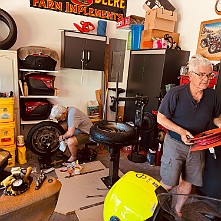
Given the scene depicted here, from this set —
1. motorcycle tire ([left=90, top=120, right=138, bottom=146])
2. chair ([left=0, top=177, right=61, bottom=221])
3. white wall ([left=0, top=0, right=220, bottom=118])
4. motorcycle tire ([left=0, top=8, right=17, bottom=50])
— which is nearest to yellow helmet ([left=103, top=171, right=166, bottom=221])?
chair ([left=0, top=177, right=61, bottom=221])

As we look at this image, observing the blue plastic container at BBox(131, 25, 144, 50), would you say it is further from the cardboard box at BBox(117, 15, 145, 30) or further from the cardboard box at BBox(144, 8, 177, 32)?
the cardboard box at BBox(144, 8, 177, 32)

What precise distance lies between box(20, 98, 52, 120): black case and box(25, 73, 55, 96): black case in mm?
148

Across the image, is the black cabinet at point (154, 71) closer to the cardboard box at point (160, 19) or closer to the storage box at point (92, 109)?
the cardboard box at point (160, 19)

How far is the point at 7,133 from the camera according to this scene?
2934mm

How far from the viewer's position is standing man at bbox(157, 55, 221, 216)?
1.73m

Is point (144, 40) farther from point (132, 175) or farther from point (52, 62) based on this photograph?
point (132, 175)

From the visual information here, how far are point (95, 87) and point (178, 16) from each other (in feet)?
6.21

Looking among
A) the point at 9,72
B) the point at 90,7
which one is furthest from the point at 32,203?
the point at 90,7

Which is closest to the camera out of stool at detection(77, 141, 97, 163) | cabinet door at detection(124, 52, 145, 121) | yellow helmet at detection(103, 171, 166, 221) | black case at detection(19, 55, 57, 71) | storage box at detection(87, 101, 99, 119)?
yellow helmet at detection(103, 171, 166, 221)

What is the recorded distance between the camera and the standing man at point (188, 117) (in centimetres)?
173

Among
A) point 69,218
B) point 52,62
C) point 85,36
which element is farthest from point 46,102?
point 69,218

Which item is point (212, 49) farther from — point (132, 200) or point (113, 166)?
point (132, 200)

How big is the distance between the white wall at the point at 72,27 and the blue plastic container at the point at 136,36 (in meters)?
0.33

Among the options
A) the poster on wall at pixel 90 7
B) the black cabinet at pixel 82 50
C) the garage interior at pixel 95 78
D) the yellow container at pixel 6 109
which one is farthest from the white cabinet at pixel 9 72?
the poster on wall at pixel 90 7
